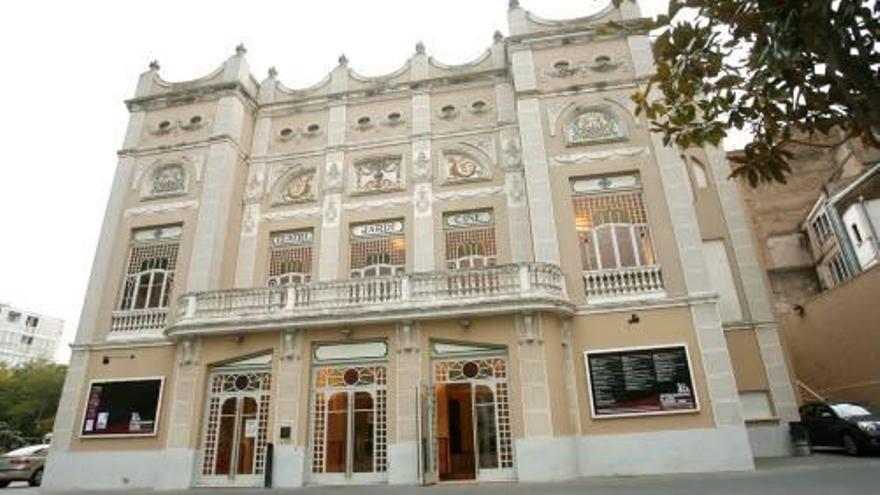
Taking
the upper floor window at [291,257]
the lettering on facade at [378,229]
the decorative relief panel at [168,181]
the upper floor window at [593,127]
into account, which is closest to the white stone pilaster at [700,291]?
the upper floor window at [593,127]

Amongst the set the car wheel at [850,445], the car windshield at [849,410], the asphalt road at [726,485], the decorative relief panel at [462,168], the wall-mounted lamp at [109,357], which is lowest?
the asphalt road at [726,485]

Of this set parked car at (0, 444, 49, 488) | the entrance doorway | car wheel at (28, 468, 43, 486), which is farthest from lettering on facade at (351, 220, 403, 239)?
car wheel at (28, 468, 43, 486)

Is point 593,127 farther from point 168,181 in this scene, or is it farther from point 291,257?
point 168,181

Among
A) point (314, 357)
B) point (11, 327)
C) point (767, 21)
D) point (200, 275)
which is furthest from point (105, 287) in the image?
point (11, 327)

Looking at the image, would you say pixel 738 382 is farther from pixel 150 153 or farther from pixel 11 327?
pixel 11 327

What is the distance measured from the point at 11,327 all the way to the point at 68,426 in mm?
82188

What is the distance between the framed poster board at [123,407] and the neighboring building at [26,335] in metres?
74.3

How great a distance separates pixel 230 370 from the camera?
1518 centimetres

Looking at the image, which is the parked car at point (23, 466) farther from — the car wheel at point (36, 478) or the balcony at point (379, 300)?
the balcony at point (379, 300)

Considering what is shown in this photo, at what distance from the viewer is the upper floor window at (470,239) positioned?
1636 cm

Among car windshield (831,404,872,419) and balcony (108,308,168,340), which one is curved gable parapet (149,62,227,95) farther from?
car windshield (831,404,872,419)

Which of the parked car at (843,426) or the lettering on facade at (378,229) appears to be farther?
the lettering on facade at (378,229)

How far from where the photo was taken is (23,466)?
1664 cm

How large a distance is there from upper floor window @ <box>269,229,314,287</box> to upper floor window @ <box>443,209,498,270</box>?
4.49 metres
